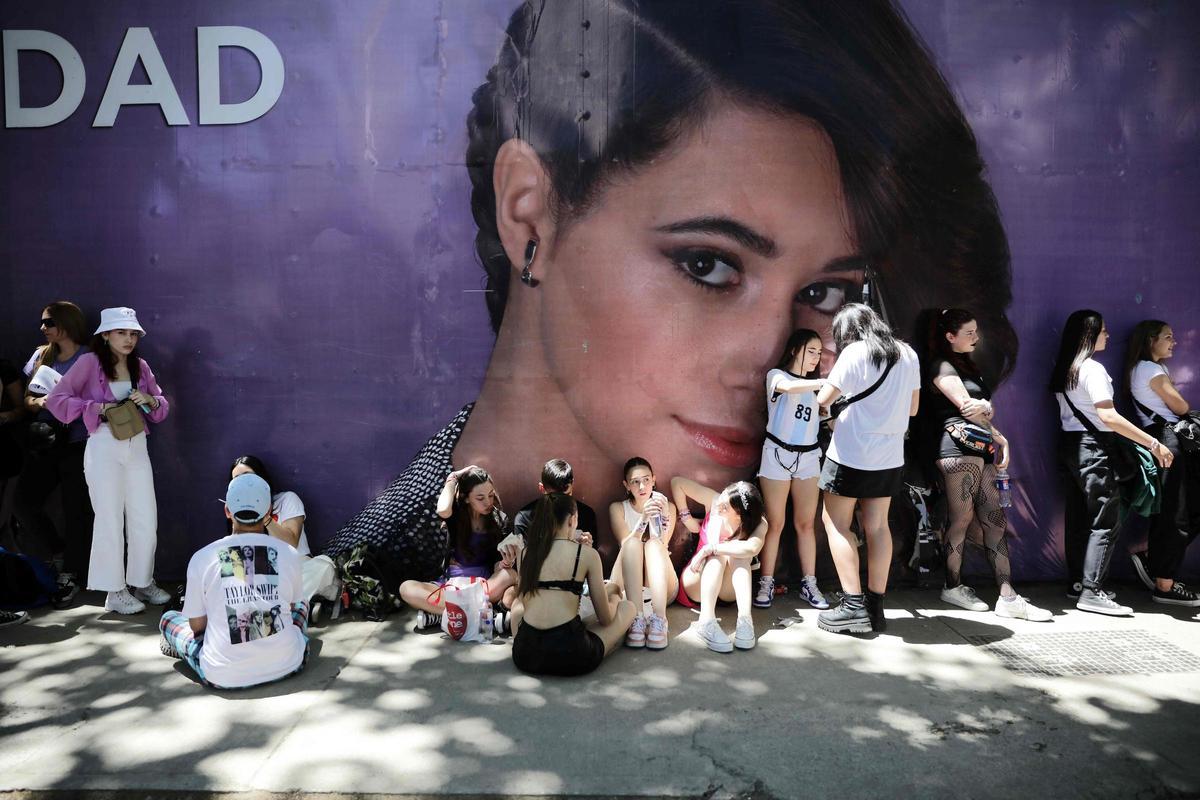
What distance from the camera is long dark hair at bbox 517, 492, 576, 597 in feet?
14.2

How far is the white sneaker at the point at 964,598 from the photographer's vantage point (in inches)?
221

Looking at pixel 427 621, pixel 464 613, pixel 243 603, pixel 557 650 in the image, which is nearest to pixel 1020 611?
pixel 557 650

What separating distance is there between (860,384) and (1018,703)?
6.40 feet

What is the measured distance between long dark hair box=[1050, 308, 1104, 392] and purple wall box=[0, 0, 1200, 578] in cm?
19

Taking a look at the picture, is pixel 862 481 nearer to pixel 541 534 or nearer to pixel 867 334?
pixel 867 334

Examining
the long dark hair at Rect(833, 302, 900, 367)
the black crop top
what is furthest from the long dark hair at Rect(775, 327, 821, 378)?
the black crop top

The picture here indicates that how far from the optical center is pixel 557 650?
14.2ft

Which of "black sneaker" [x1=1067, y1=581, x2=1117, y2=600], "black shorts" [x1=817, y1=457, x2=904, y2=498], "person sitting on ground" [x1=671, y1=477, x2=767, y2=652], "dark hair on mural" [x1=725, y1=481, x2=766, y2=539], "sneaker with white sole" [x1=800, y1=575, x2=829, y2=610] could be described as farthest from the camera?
"black sneaker" [x1=1067, y1=581, x2=1117, y2=600]

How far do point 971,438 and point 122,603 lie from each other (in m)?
5.94

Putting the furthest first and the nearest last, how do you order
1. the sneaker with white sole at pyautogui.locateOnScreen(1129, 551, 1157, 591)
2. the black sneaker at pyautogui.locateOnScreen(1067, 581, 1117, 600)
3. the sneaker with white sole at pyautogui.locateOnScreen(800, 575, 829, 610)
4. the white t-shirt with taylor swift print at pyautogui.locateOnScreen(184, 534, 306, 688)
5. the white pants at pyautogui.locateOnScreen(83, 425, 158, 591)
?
the sneaker with white sole at pyautogui.locateOnScreen(1129, 551, 1157, 591), the black sneaker at pyautogui.locateOnScreen(1067, 581, 1117, 600), the sneaker with white sole at pyautogui.locateOnScreen(800, 575, 829, 610), the white pants at pyautogui.locateOnScreen(83, 425, 158, 591), the white t-shirt with taylor swift print at pyautogui.locateOnScreen(184, 534, 306, 688)

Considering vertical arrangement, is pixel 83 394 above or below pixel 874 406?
above

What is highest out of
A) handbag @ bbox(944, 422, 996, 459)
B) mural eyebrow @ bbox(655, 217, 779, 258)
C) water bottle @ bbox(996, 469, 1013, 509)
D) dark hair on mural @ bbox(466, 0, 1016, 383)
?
dark hair on mural @ bbox(466, 0, 1016, 383)

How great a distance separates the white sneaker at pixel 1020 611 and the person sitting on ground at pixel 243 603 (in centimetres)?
450

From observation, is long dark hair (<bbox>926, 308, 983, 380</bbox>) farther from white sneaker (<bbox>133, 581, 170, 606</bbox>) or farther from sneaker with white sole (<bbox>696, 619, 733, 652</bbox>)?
white sneaker (<bbox>133, 581, 170, 606</bbox>)
